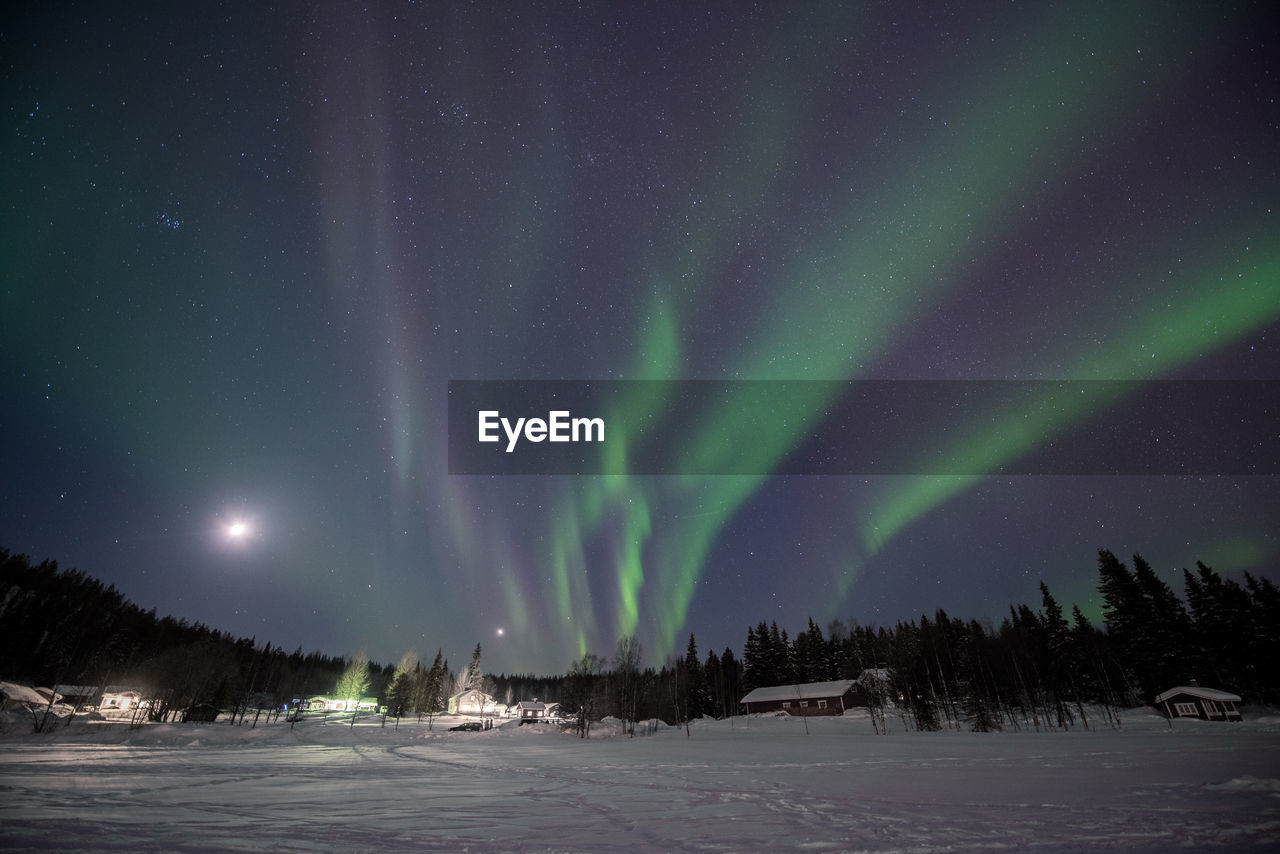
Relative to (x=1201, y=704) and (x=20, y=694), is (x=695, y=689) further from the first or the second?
(x=20, y=694)

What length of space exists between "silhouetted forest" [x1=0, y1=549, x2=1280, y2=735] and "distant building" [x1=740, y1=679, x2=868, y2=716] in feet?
17.7

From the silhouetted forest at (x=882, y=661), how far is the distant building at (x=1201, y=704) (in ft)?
16.5

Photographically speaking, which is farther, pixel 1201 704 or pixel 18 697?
pixel 18 697

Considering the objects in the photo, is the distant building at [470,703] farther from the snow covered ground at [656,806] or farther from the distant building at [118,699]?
the snow covered ground at [656,806]

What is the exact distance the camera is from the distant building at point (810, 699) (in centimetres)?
7156

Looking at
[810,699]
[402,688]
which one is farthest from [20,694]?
[810,699]

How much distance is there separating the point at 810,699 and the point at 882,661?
23.0 m

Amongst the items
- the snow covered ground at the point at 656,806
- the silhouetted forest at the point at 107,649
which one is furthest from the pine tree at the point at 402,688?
Result: the snow covered ground at the point at 656,806

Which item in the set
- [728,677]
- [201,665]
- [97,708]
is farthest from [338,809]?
[97,708]

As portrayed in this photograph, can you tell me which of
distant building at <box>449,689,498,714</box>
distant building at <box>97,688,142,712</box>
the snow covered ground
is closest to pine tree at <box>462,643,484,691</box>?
distant building at <box>449,689,498,714</box>

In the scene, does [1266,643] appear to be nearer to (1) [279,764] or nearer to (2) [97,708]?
(1) [279,764]

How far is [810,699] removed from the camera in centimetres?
7294

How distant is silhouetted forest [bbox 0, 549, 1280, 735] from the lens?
2148 inches

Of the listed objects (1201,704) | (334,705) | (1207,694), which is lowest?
(334,705)
